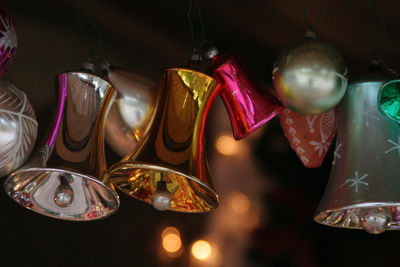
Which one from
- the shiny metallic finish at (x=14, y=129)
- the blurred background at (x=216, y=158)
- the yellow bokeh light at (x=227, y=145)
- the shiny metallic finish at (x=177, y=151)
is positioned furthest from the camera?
the yellow bokeh light at (x=227, y=145)

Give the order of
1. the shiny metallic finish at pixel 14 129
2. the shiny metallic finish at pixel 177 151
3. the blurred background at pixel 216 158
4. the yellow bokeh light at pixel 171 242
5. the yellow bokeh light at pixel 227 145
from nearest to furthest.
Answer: the shiny metallic finish at pixel 177 151 < the shiny metallic finish at pixel 14 129 < the blurred background at pixel 216 158 < the yellow bokeh light at pixel 171 242 < the yellow bokeh light at pixel 227 145

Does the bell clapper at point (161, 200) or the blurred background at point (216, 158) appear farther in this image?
the blurred background at point (216, 158)

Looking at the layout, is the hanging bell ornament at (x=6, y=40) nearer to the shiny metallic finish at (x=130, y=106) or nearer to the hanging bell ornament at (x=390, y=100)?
the shiny metallic finish at (x=130, y=106)

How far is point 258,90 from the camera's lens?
97 centimetres

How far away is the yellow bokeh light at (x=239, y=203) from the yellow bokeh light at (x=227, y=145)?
0.47ft

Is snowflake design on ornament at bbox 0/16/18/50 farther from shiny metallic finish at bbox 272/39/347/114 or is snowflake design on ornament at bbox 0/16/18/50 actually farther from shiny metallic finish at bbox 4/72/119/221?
shiny metallic finish at bbox 272/39/347/114

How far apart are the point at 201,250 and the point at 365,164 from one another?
37.8 inches

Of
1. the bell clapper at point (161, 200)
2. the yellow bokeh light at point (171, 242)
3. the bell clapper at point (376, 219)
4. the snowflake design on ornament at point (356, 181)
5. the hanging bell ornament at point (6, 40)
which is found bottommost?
the yellow bokeh light at point (171, 242)

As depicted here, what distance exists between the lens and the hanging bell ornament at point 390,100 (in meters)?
0.85

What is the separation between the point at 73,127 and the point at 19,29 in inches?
30.3

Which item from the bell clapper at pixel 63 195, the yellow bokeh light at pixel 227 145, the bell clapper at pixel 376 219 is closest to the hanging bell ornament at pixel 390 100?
the bell clapper at pixel 376 219

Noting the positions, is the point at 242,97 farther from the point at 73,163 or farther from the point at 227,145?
the point at 227,145

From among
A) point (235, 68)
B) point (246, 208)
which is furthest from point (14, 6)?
point (246, 208)

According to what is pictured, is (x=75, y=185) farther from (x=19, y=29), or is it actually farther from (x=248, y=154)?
(x=248, y=154)
